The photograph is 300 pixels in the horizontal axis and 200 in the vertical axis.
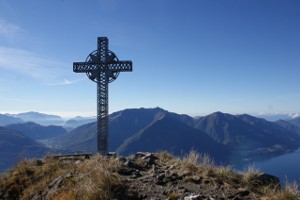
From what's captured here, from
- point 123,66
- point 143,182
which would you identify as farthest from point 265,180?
point 123,66

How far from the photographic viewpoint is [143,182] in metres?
8.96

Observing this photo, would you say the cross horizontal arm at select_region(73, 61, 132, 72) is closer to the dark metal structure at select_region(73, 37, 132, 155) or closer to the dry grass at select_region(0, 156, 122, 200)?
the dark metal structure at select_region(73, 37, 132, 155)

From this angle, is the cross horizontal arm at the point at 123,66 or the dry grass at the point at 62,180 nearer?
the dry grass at the point at 62,180

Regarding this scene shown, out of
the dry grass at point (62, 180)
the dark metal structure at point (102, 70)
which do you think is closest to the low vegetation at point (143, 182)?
the dry grass at point (62, 180)

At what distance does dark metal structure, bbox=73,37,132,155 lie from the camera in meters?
22.7

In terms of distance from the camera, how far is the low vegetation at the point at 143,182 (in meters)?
7.78

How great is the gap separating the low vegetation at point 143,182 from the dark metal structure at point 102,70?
10.8 m

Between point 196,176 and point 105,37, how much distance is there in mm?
15372

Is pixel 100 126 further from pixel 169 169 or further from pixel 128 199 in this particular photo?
pixel 128 199

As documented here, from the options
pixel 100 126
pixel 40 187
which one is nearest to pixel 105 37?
pixel 100 126

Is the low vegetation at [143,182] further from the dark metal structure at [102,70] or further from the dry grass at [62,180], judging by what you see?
the dark metal structure at [102,70]

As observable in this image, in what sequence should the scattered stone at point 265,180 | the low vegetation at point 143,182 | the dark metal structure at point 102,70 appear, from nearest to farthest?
the low vegetation at point 143,182 → the scattered stone at point 265,180 → the dark metal structure at point 102,70

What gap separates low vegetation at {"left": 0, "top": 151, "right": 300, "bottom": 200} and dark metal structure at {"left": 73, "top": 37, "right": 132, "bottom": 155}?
10.8 m

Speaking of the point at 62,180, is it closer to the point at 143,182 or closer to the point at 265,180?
the point at 143,182
